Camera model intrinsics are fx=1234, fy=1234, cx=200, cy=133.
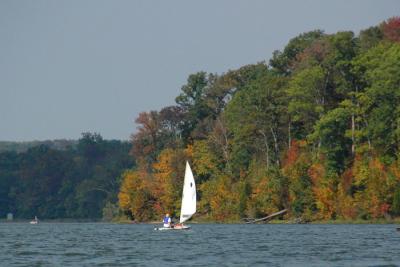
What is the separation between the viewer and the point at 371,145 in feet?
411

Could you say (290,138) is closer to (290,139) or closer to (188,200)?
(290,139)

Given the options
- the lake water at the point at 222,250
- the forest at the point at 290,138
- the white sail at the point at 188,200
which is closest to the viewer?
the lake water at the point at 222,250

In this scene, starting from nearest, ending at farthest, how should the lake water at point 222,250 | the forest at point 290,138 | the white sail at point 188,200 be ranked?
the lake water at point 222,250 < the white sail at point 188,200 < the forest at point 290,138

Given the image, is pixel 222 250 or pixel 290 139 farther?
pixel 290 139

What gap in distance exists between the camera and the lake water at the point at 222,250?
210ft

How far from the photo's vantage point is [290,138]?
142 metres

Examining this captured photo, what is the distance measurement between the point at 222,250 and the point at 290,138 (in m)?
69.2

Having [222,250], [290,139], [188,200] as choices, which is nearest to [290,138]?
[290,139]

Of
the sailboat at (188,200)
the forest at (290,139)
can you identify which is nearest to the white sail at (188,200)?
the sailboat at (188,200)

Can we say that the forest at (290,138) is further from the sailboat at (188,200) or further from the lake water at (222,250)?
the lake water at (222,250)

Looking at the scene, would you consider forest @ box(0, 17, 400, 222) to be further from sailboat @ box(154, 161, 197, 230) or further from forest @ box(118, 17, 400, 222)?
sailboat @ box(154, 161, 197, 230)

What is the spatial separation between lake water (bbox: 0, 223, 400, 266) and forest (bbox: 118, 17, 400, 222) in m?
25.2

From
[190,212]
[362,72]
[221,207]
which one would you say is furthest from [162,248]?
[221,207]

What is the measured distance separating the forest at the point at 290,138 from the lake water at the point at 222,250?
2521 centimetres
